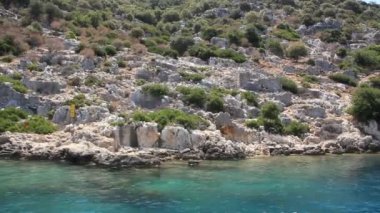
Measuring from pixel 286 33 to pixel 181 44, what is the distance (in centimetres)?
2102

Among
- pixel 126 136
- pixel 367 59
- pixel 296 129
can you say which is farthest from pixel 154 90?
pixel 367 59

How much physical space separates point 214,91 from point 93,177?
21702mm

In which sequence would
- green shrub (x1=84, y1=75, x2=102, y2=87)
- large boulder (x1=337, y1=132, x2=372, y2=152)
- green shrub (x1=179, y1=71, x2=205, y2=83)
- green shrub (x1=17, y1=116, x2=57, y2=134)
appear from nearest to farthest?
green shrub (x1=17, y1=116, x2=57, y2=134)
large boulder (x1=337, y1=132, x2=372, y2=152)
green shrub (x1=84, y1=75, x2=102, y2=87)
green shrub (x1=179, y1=71, x2=205, y2=83)

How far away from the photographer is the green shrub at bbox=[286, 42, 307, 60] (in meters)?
70.1

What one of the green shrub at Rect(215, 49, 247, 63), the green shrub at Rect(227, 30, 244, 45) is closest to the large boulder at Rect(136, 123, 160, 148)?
the green shrub at Rect(215, 49, 247, 63)

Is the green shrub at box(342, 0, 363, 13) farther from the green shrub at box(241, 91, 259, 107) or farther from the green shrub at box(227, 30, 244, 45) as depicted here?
A: the green shrub at box(241, 91, 259, 107)

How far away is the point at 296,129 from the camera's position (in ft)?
145

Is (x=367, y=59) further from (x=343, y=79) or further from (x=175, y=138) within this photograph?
(x=175, y=138)

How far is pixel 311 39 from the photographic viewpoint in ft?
261

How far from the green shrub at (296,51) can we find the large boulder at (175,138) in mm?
35803

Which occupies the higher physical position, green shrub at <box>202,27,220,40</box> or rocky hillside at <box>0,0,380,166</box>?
green shrub at <box>202,27,220,40</box>

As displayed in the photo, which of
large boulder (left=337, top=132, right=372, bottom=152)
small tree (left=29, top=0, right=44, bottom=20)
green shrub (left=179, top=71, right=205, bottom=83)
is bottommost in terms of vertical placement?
large boulder (left=337, top=132, right=372, bottom=152)

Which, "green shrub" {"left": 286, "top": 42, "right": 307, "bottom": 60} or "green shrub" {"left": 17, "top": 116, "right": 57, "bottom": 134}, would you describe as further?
"green shrub" {"left": 286, "top": 42, "right": 307, "bottom": 60}

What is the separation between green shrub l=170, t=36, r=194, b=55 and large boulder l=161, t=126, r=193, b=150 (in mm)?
28525
